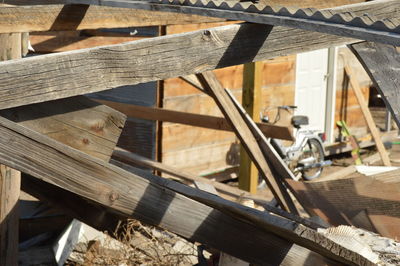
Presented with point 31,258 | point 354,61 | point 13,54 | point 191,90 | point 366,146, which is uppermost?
point 354,61

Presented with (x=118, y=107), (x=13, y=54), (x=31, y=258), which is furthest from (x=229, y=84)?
(x=13, y=54)

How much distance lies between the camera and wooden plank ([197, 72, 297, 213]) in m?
6.69

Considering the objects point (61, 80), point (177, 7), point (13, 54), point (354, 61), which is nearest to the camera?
point (61, 80)

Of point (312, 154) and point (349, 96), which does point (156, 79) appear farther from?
point (349, 96)

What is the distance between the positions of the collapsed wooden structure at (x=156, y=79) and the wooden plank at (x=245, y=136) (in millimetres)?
2696

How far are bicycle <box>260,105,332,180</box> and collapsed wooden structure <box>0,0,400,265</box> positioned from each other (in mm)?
7420

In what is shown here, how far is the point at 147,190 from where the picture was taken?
10.8 ft

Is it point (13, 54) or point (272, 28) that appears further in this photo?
point (13, 54)

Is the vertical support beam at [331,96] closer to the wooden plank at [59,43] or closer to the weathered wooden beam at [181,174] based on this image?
the weathered wooden beam at [181,174]

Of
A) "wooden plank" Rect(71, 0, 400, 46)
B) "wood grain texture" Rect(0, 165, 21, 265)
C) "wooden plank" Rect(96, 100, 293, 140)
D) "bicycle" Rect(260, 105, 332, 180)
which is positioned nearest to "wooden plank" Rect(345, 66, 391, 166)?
"bicycle" Rect(260, 105, 332, 180)

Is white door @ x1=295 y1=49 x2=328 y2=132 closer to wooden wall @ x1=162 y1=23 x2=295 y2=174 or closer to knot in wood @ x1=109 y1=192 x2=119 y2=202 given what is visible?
wooden wall @ x1=162 y1=23 x2=295 y2=174

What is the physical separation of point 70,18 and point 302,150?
745 cm

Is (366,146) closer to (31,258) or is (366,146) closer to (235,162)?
(235,162)

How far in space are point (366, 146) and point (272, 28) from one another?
35.0ft
